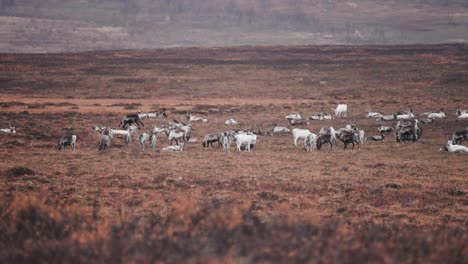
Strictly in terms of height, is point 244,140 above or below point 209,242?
below

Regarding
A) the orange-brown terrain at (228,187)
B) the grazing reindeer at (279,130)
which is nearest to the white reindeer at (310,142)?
the orange-brown terrain at (228,187)

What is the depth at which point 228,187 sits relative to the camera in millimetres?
15859

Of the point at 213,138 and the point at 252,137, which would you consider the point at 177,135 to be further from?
the point at 252,137

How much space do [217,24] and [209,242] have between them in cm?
17715

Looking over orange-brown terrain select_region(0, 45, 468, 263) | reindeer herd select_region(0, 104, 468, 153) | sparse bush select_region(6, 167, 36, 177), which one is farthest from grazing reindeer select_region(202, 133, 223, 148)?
sparse bush select_region(6, 167, 36, 177)

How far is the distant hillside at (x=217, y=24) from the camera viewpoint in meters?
151

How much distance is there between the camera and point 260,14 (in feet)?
622

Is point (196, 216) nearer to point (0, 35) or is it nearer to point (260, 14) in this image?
point (0, 35)

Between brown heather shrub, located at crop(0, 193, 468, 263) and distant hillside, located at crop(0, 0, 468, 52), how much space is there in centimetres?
13160

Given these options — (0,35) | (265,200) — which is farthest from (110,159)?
(0,35)

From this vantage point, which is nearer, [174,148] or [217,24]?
[174,148]

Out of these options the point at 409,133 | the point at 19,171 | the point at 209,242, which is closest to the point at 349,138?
the point at 409,133

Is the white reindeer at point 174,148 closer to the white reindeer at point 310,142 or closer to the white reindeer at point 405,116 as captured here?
the white reindeer at point 310,142

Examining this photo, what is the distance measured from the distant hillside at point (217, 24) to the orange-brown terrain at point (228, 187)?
94705 mm
